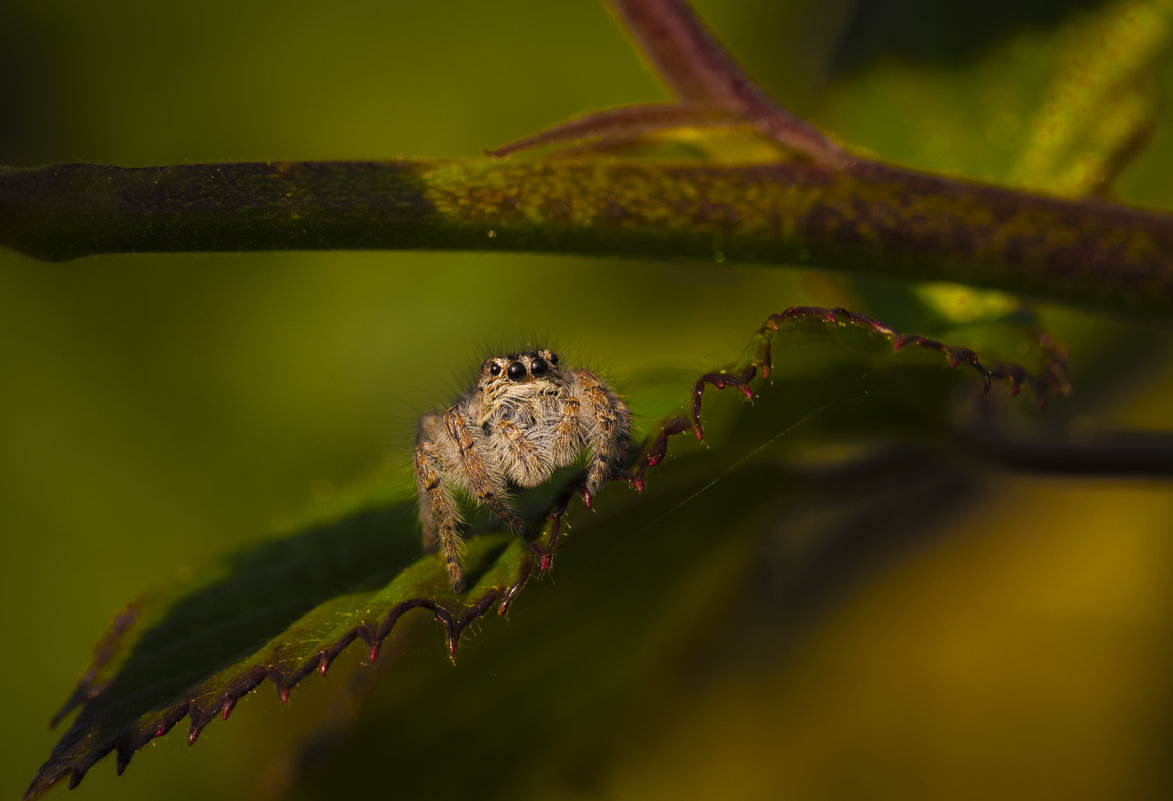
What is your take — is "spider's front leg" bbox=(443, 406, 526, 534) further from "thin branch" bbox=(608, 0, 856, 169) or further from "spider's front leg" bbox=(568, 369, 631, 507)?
"thin branch" bbox=(608, 0, 856, 169)

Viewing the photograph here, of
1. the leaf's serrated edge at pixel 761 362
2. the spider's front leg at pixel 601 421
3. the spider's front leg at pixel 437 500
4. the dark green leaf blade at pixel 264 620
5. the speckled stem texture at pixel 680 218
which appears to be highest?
the speckled stem texture at pixel 680 218

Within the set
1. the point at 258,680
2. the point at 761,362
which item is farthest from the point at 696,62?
the point at 258,680

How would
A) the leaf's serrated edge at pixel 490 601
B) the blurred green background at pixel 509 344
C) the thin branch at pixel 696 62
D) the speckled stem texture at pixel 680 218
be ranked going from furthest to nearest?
the blurred green background at pixel 509 344
the thin branch at pixel 696 62
the leaf's serrated edge at pixel 490 601
the speckled stem texture at pixel 680 218

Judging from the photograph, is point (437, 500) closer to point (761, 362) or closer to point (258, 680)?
point (258, 680)

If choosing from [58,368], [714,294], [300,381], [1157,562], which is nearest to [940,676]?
[1157,562]

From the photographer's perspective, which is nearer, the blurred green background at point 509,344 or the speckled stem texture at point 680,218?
the speckled stem texture at point 680,218

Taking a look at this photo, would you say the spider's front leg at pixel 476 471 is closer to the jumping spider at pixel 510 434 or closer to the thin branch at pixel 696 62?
the jumping spider at pixel 510 434

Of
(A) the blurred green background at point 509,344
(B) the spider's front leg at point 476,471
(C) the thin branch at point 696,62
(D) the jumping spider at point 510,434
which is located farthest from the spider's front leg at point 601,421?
(C) the thin branch at point 696,62
